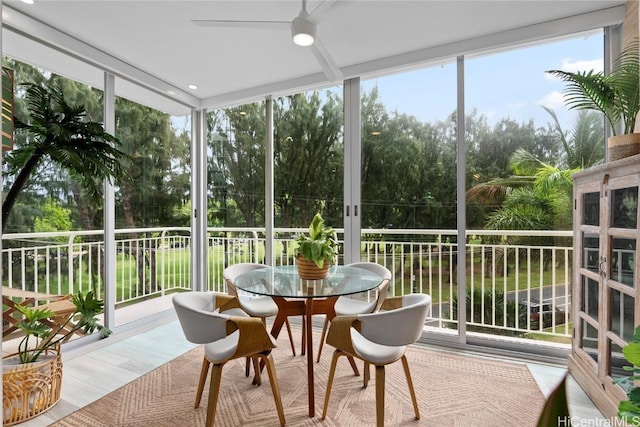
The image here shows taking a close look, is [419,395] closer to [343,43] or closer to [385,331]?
[385,331]

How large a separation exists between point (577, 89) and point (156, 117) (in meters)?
3.85

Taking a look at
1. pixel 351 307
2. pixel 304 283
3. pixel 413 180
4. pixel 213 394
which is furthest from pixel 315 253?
pixel 413 180

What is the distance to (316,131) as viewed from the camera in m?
3.67

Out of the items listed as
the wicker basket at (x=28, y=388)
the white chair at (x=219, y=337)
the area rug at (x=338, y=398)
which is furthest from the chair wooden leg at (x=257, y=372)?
the wicker basket at (x=28, y=388)

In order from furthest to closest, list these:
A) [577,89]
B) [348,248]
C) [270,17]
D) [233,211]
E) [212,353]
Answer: [233,211] < [348,248] < [270,17] < [577,89] < [212,353]

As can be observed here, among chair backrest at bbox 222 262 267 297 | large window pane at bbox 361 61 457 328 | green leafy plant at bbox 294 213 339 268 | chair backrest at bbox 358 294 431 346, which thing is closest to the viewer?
chair backrest at bbox 358 294 431 346

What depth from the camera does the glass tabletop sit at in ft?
6.87

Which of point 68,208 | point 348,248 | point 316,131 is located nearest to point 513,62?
point 316,131

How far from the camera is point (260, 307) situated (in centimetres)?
275

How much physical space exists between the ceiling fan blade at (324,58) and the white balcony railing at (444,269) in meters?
1.53

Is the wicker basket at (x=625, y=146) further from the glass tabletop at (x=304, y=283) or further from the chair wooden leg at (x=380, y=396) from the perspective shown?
the chair wooden leg at (x=380, y=396)

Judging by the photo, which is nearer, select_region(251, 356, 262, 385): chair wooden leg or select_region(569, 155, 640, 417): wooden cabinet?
select_region(569, 155, 640, 417): wooden cabinet

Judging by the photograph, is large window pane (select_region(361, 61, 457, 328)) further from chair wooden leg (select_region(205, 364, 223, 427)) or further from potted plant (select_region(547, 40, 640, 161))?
chair wooden leg (select_region(205, 364, 223, 427))

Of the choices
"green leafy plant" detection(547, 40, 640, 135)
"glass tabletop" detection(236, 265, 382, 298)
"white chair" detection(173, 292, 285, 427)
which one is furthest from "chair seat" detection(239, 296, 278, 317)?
"green leafy plant" detection(547, 40, 640, 135)
